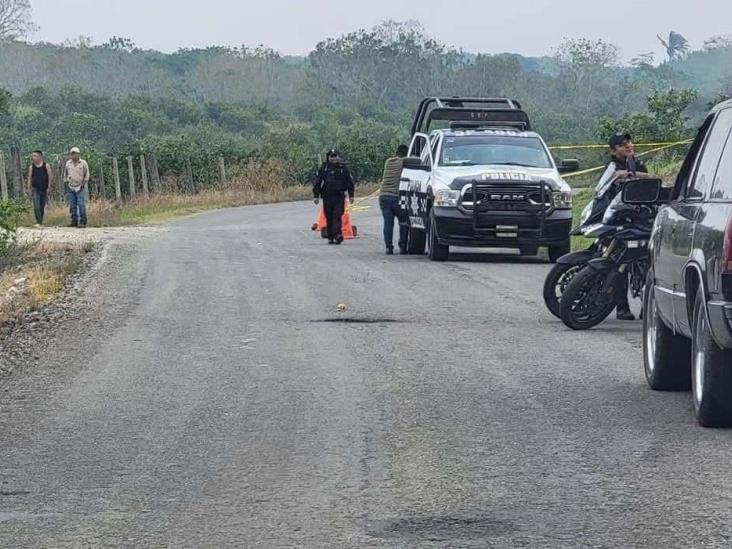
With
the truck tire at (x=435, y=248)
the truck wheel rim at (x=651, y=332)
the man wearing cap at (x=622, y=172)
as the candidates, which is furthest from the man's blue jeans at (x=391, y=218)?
the truck wheel rim at (x=651, y=332)

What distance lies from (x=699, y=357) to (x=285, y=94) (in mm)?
139608

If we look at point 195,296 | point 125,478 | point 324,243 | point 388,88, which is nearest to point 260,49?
point 388,88

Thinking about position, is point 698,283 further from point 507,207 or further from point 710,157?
point 507,207

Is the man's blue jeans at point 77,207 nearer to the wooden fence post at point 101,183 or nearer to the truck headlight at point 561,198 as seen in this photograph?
the wooden fence post at point 101,183

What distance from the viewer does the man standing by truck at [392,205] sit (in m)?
25.8

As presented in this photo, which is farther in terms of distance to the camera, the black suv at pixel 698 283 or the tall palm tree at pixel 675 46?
the tall palm tree at pixel 675 46

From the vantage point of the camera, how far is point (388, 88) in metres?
130

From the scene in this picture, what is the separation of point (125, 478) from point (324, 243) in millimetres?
20127

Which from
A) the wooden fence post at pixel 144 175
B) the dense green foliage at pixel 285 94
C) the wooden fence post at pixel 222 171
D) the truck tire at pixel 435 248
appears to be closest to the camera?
the truck tire at pixel 435 248

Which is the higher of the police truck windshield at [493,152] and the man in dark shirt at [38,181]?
the police truck windshield at [493,152]

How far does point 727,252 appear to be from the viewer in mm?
8078

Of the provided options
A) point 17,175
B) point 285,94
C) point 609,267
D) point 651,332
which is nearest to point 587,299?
point 609,267

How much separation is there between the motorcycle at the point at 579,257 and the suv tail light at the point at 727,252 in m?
6.18

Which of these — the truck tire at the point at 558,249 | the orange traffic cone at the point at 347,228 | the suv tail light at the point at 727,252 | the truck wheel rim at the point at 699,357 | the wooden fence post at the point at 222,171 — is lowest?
the wooden fence post at the point at 222,171
